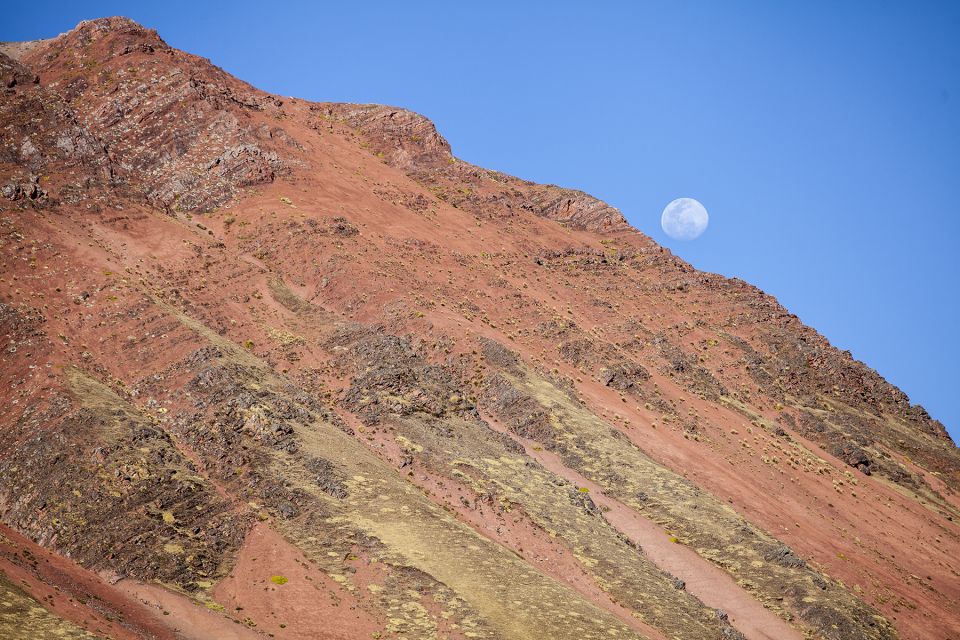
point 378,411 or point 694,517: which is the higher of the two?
point 694,517

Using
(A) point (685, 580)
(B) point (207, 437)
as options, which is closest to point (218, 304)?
(B) point (207, 437)

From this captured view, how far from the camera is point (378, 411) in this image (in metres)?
52.1

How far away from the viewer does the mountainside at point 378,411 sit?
36625 mm

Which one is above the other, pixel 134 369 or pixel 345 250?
pixel 345 250

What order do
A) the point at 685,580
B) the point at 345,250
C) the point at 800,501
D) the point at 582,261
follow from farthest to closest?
1. the point at 582,261
2. the point at 345,250
3. the point at 800,501
4. the point at 685,580

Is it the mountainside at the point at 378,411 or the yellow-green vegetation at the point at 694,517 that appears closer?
the mountainside at the point at 378,411

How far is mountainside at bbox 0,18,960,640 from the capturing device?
36.6 meters

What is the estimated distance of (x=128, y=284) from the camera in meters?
55.9

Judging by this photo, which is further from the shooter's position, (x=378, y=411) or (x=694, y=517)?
(x=378, y=411)

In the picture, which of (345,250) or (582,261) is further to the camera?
(582,261)

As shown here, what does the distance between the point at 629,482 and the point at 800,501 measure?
51.3ft

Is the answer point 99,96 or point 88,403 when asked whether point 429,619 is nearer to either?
point 88,403

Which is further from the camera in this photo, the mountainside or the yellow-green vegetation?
the yellow-green vegetation

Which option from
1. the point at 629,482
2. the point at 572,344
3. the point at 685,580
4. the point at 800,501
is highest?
the point at 572,344
